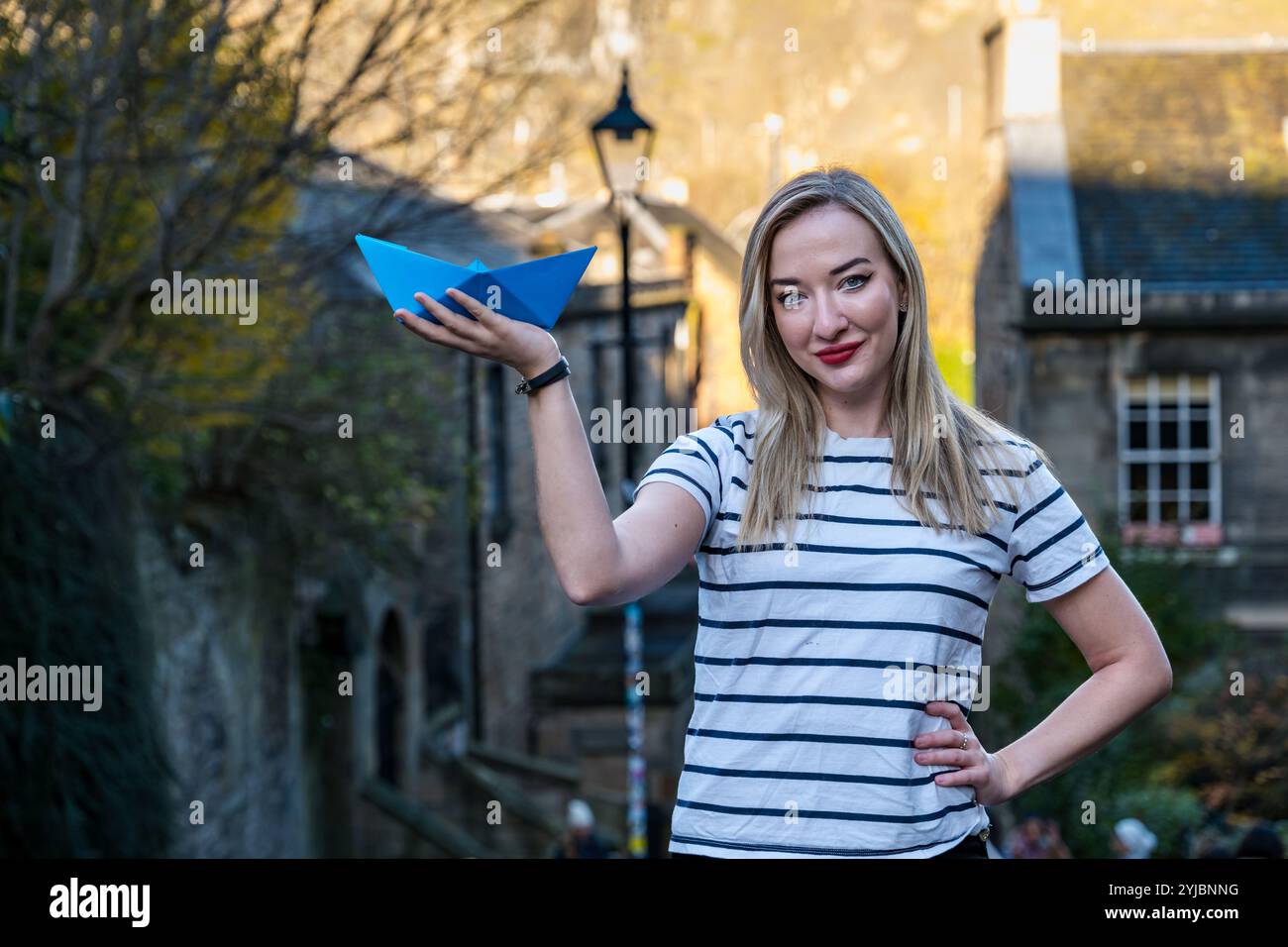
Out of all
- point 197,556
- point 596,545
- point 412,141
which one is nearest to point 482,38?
point 412,141

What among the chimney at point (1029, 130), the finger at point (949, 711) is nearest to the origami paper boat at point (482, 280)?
the finger at point (949, 711)

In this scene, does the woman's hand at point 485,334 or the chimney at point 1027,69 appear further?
the chimney at point 1027,69

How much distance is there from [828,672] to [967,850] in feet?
1.07

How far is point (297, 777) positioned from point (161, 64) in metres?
8.85

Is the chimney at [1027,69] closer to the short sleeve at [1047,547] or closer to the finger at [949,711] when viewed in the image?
the short sleeve at [1047,547]

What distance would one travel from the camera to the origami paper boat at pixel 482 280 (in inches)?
74.1

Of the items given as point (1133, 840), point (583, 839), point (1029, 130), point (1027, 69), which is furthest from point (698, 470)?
point (1027, 69)

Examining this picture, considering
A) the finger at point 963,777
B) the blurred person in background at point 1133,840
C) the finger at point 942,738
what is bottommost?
the blurred person in background at point 1133,840

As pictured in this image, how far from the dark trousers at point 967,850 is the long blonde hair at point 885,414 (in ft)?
1.34

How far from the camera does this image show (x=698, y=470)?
84.5 inches

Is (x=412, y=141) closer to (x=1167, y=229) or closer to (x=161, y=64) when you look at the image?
(x=161, y=64)

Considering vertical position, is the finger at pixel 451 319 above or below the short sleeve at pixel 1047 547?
above

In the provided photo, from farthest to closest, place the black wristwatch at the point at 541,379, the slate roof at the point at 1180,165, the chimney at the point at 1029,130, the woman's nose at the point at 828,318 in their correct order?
the chimney at the point at 1029,130 → the slate roof at the point at 1180,165 → the woman's nose at the point at 828,318 → the black wristwatch at the point at 541,379

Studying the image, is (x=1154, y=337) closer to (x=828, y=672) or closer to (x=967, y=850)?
(x=967, y=850)
